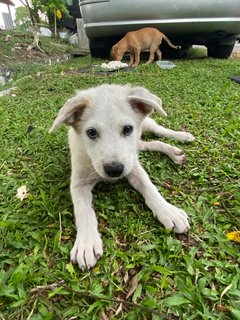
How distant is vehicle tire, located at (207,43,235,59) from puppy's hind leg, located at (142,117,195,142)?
21.6 ft

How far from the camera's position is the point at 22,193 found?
242cm

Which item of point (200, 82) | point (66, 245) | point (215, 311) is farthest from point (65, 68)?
point (215, 311)

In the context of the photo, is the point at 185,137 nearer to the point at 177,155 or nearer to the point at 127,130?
the point at 177,155

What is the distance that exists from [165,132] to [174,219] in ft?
5.02

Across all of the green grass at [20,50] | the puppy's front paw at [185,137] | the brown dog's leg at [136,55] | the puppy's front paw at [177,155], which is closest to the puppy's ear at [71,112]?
the puppy's front paw at [177,155]

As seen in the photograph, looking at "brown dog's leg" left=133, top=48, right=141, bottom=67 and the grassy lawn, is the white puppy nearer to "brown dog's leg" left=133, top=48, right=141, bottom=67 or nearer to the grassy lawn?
the grassy lawn

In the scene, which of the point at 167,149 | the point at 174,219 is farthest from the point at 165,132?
the point at 174,219

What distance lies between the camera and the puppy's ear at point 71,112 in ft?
7.10

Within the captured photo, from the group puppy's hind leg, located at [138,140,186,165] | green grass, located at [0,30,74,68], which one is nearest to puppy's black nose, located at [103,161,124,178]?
puppy's hind leg, located at [138,140,186,165]

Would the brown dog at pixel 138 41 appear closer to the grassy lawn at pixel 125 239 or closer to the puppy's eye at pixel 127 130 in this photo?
the grassy lawn at pixel 125 239

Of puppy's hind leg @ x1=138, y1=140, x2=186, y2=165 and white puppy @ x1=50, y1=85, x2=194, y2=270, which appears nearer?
white puppy @ x1=50, y1=85, x2=194, y2=270

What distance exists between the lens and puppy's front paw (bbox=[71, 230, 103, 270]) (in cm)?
169

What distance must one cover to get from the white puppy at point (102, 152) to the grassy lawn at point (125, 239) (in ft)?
0.30

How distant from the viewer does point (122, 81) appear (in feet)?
19.1
